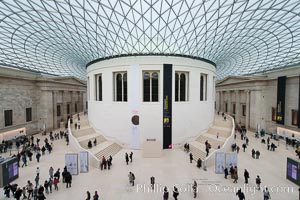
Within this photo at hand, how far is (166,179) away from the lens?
12.6 meters

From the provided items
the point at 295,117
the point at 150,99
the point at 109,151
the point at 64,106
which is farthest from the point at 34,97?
the point at 295,117

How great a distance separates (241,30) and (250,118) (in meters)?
19.0

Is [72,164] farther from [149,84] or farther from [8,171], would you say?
[149,84]

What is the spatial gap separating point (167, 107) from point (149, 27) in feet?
38.3

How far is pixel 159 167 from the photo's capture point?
14883mm

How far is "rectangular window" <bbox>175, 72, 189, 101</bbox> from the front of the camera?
2150cm

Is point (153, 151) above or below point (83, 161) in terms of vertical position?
below

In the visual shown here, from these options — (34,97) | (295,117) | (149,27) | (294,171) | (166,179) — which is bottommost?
(166,179)

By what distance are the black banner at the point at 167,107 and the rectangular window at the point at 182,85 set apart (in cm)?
184

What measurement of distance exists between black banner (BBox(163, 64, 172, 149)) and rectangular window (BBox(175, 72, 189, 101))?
184cm

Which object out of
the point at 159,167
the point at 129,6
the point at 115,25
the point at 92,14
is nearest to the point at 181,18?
the point at 129,6

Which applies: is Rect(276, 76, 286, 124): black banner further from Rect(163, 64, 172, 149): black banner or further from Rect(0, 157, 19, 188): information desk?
Rect(0, 157, 19, 188): information desk

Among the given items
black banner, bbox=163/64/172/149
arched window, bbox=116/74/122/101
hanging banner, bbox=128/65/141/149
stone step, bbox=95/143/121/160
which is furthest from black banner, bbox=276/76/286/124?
stone step, bbox=95/143/121/160

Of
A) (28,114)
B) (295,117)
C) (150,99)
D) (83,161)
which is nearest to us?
(83,161)
